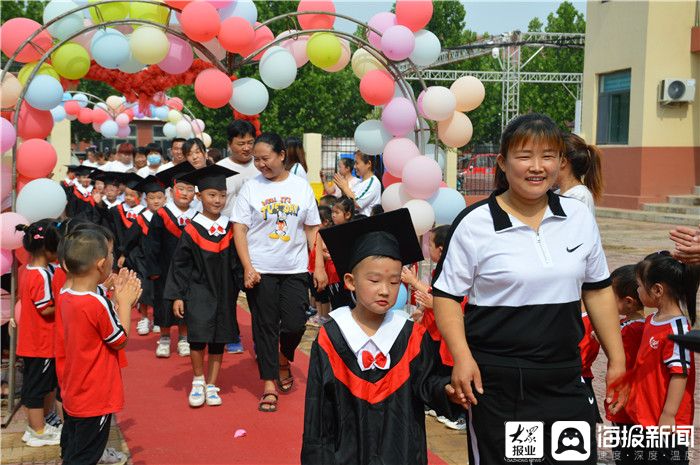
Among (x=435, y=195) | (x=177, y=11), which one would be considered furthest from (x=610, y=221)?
(x=177, y=11)

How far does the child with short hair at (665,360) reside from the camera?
3459mm

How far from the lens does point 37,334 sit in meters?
4.80

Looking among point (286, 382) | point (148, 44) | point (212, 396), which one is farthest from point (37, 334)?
point (148, 44)

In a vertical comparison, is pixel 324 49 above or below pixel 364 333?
above

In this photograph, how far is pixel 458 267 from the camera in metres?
2.82

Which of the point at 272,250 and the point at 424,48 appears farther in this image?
the point at 424,48

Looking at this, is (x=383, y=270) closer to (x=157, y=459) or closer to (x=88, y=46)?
(x=157, y=459)

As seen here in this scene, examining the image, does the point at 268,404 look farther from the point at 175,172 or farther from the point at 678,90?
the point at 678,90

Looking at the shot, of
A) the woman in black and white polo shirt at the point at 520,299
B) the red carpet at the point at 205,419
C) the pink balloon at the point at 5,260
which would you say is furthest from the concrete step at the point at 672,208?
the woman in black and white polo shirt at the point at 520,299

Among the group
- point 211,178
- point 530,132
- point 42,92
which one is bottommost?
point 211,178

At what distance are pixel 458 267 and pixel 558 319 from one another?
41 centimetres

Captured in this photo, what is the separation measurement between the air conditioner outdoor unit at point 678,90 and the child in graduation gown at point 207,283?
1733 cm

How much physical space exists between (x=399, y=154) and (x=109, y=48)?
8.62 feet

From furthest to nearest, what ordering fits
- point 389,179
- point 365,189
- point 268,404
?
point 365,189 → point 389,179 → point 268,404
